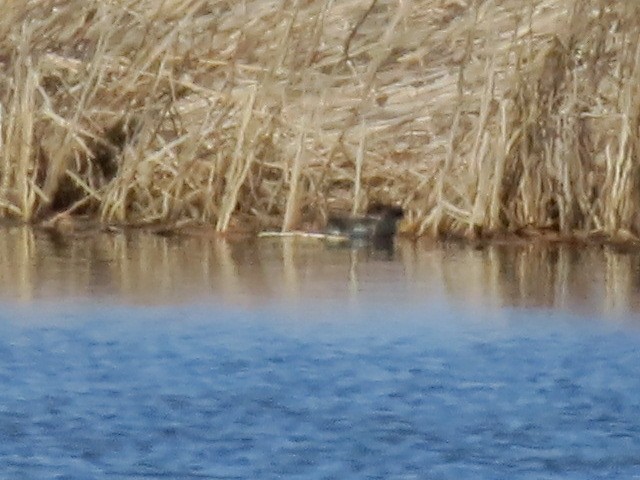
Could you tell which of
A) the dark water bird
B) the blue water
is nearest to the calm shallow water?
the blue water

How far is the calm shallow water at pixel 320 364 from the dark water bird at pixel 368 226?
0.49 meters

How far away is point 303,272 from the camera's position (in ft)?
32.9

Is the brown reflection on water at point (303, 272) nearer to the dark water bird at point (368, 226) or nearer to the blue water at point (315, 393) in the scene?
the dark water bird at point (368, 226)

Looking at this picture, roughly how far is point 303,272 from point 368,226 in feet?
4.52

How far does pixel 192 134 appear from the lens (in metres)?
11.7

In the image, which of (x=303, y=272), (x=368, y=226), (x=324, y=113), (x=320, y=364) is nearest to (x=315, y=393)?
(x=320, y=364)

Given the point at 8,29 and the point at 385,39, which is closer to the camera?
the point at 385,39

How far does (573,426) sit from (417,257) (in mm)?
3992

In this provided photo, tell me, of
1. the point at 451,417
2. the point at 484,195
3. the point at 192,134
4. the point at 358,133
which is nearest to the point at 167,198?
the point at 192,134

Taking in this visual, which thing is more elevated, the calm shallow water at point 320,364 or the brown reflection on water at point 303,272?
the brown reflection on water at point 303,272

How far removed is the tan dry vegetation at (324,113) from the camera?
36.1ft

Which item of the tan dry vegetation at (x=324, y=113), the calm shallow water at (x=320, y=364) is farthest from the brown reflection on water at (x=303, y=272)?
the tan dry vegetation at (x=324, y=113)

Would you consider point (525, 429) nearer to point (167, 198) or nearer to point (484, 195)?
point (484, 195)

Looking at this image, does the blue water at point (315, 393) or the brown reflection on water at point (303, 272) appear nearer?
the blue water at point (315, 393)
